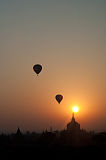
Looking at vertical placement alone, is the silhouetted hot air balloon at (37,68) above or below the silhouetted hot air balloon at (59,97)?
above

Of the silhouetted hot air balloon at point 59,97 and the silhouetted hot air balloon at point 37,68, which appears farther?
the silhouetted hot air balloon at point 59,97

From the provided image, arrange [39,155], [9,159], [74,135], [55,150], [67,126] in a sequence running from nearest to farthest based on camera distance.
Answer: [9,159]
[39,155]
[55,150]
[74,135]
[67,126]

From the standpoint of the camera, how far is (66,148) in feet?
277

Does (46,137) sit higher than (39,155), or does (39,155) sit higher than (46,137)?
(46,137)

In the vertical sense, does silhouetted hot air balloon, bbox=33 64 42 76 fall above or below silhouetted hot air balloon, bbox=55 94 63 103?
above

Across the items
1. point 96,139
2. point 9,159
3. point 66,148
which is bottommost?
point 9,159

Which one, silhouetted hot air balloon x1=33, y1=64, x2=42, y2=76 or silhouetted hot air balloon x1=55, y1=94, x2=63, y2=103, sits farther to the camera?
silhouetted hot air balloon x1=55, y1=94, x2=63, y2=103

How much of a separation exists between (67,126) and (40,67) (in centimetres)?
4678

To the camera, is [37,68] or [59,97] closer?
[37,68]

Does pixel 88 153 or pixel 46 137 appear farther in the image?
pixel 46 137

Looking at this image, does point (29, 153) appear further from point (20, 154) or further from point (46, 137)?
point (46, 137)

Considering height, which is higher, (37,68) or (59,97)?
(37,68)

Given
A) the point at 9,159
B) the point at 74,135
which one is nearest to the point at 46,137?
the point at 74,135

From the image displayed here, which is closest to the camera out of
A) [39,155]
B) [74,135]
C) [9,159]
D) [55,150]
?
[9,159]
